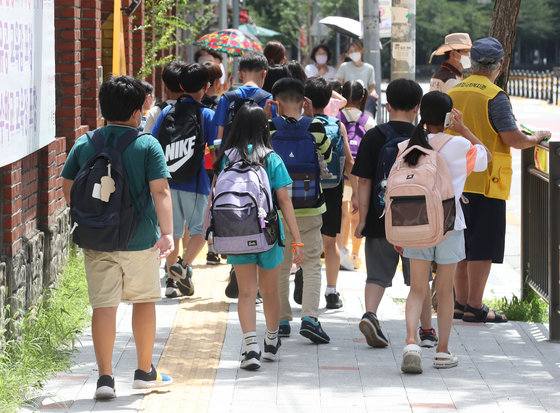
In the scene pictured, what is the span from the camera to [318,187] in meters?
7.20

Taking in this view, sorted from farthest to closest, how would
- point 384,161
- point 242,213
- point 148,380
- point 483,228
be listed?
point 483,228, point 384,161, point 242,213, point 148,380

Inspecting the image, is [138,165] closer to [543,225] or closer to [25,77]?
[25,77]

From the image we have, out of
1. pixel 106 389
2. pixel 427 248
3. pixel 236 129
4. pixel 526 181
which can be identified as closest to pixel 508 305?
pixel 526 181

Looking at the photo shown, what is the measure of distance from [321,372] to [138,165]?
182 centimetres

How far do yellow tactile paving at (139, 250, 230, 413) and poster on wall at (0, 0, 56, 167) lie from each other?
1608 mm

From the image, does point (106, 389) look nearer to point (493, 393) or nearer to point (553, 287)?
point (493, 393)

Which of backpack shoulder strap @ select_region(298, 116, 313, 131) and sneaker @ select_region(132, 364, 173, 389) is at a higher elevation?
backpack shoulder strap @ select_region(298, 116, 313, 131)

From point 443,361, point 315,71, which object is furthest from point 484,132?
point 315,71

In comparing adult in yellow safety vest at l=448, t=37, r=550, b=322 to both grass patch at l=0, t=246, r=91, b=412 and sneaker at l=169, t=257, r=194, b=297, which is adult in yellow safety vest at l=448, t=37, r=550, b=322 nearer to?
sneaker at l=169, t=257, r=194, b=297

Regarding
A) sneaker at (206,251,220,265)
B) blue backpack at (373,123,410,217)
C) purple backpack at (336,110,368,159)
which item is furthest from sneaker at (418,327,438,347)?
sneaker at (206,251,220,265)

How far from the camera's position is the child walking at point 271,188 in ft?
21.1

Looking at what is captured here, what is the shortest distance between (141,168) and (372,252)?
7.06ft

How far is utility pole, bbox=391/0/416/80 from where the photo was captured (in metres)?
12.3

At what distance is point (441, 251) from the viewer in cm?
652
